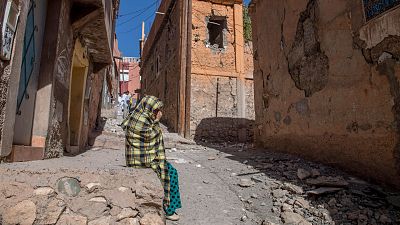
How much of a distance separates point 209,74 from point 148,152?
818cm

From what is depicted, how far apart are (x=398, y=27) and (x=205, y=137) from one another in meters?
7.85

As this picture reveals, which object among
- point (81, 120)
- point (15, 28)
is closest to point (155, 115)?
point (15, 28)

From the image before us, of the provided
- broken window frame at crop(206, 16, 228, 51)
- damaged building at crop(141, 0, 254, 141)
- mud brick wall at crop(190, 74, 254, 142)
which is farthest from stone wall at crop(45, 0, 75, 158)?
broken window frame at crop(206, 16, 228, 51)

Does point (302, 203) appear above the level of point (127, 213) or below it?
below

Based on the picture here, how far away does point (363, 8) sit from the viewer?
3.87 metres

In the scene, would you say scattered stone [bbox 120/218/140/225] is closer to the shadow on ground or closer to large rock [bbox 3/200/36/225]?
large rock [bbox 3/200/36/225]

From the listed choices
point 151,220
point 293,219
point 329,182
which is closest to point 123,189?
point 151,220

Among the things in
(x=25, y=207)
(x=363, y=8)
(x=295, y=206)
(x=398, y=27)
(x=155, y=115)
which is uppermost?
(x=363, y=8)

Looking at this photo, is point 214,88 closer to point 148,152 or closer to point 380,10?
point 380,10

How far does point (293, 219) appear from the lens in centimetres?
312

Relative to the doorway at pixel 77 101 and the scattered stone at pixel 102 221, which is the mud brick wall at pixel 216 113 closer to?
the doorway at pixel 77 101

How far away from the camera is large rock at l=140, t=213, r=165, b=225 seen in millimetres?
2262

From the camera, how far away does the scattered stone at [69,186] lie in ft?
6.96

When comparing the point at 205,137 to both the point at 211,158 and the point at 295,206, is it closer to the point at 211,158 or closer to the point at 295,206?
the point at 211,158
